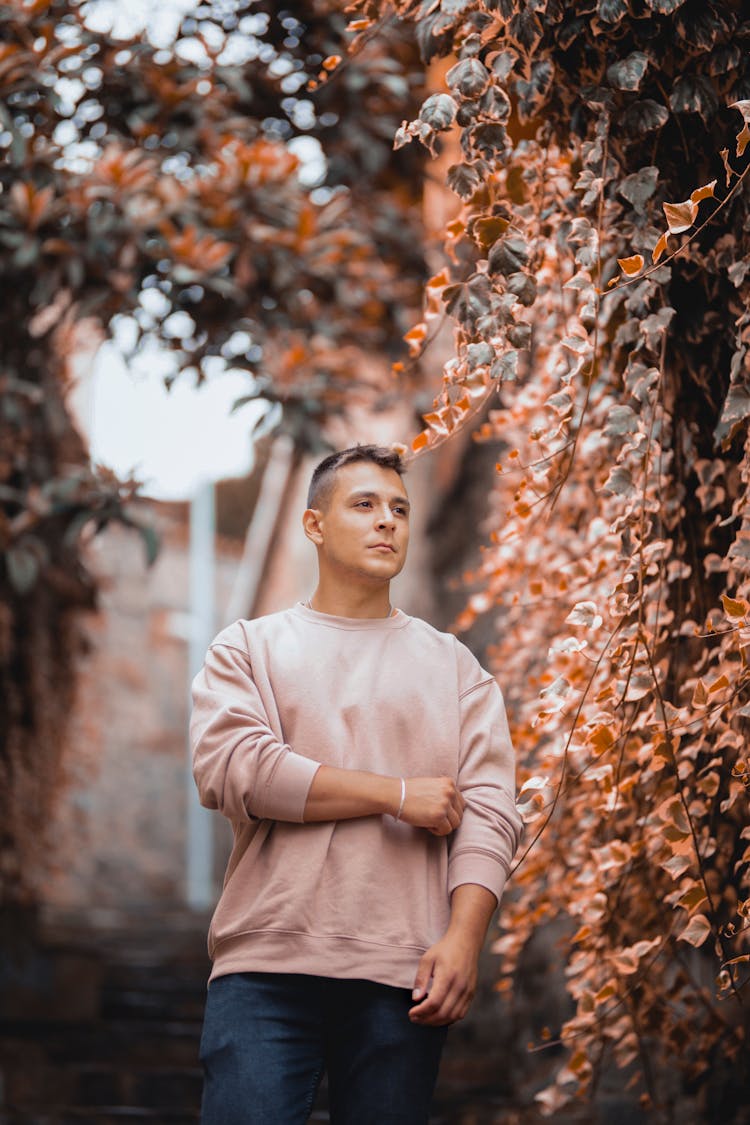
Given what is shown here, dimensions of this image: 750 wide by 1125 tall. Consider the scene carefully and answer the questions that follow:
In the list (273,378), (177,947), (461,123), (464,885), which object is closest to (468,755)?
(464,885)

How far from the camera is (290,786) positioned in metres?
1.24

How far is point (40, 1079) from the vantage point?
130 inches

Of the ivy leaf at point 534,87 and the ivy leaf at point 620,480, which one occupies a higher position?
the ivy leaf at point 534,87

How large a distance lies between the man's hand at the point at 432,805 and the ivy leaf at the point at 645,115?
0.78 metres

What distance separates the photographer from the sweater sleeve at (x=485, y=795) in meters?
1.28

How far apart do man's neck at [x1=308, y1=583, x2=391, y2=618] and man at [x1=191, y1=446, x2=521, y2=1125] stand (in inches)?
0.6

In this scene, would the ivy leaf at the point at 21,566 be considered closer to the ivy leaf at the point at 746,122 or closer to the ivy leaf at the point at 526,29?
the ivy leaf at the point at 526,29

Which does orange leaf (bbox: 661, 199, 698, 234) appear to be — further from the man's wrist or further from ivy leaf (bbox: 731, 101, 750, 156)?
the man's wrist

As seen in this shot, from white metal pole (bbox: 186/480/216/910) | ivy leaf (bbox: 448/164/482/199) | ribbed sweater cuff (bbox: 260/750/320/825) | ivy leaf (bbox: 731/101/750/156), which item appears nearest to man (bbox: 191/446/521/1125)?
ribbed sweater cuff (bbox: 260/750/320/825)

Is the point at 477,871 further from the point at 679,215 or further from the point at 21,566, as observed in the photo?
the point at 21,566

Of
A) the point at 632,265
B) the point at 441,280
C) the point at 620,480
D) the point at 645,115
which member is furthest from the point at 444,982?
the point at 645,115

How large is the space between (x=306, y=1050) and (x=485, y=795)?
31cm

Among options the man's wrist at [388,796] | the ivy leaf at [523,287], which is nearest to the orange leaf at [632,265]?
the ivy leaf at [523,287]

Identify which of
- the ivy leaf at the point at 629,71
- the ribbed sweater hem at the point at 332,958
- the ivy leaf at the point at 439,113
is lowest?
the ribbed sweater hem at the point at 332,958
